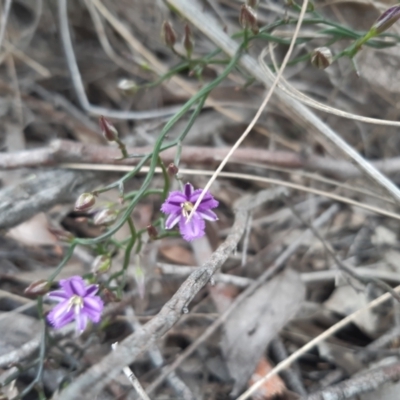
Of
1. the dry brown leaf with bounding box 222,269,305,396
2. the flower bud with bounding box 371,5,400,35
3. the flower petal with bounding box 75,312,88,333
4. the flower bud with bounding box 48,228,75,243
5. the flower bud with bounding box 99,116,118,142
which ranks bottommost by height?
the dry brown leaf with bounding box 222,269,305,396

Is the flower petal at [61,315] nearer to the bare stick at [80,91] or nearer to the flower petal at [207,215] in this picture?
the flower petal at [207,215]

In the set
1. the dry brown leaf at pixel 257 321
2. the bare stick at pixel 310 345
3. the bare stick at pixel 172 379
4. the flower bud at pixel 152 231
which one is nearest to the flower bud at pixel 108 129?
the flower bud at pixel 152 231

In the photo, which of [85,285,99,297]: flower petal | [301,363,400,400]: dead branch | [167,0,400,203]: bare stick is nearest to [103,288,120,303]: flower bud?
[85,285,99,297]: flower petal

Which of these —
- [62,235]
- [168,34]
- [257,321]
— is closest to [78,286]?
[62,235]

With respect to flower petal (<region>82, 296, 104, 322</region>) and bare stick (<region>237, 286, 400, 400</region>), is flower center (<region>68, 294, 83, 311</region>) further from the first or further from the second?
bare stick (<region>237, 286, 400, 400</region>)

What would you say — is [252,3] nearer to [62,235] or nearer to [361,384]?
[62,235]
